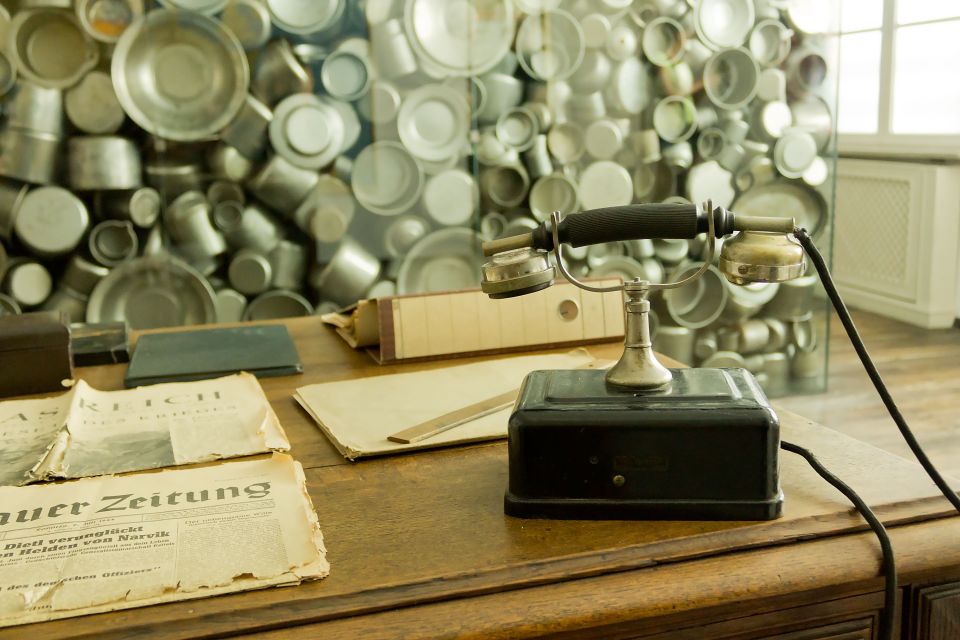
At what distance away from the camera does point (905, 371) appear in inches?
162

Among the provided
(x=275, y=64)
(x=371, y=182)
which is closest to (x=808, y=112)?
(x=371, y=182)

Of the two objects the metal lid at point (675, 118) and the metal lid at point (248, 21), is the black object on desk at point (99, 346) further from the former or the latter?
the metal lid at point (675, 118)

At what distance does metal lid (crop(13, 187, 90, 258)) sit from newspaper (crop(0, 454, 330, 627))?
2150 millimetres

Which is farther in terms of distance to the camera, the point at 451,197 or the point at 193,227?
the point at 451,197

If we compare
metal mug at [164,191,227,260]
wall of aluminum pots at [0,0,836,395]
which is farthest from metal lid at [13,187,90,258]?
metal mug at [164,191,227,260]

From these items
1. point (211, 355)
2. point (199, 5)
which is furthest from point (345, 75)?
point (211, 355)

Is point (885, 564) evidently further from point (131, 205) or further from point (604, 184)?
point (604, 184)

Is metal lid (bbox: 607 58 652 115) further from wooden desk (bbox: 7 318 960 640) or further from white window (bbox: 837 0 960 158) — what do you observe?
wooden desk (bbox: 7 318 960 640)

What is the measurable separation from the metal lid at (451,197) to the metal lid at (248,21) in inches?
25.5

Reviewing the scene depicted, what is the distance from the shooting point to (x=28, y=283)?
2.95 metres

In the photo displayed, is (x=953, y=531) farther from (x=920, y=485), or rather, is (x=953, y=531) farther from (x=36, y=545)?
(x=36, y=545)

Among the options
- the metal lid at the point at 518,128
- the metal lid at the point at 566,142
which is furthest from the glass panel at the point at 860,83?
the metal lid at the point at 518,128

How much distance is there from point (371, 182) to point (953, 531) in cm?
244

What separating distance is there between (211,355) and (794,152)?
2.71m
